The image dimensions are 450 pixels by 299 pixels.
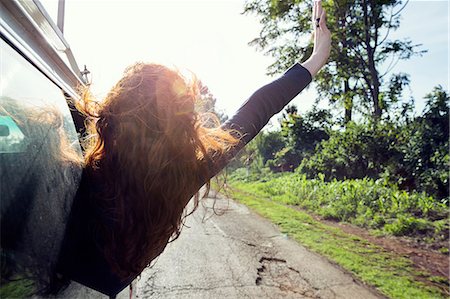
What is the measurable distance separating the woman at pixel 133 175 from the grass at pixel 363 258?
12.3ft

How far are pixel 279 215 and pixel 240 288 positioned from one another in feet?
15.1

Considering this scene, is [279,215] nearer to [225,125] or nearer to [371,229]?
[371,229]

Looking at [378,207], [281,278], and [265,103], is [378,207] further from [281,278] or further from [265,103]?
[265,103]

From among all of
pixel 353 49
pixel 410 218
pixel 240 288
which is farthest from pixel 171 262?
pixel 353 49

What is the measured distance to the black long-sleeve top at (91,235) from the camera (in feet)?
3.12

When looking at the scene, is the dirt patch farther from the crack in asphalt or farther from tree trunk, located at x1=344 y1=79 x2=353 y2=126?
tree trunk, located at x1=344 y1=79 x2=353 y2=126

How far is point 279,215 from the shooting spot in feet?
27.1

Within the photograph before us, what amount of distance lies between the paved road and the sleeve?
1789mm

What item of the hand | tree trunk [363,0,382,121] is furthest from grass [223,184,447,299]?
tree trunk [363,0,382,121]

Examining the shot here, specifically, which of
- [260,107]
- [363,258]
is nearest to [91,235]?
[260,107]

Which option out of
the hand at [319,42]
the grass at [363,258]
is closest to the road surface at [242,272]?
the grass at [363,258]

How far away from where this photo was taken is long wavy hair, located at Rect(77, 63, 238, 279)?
1062 mm

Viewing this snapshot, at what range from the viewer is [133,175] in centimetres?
108

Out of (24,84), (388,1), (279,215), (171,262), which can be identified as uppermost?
(388,1)
